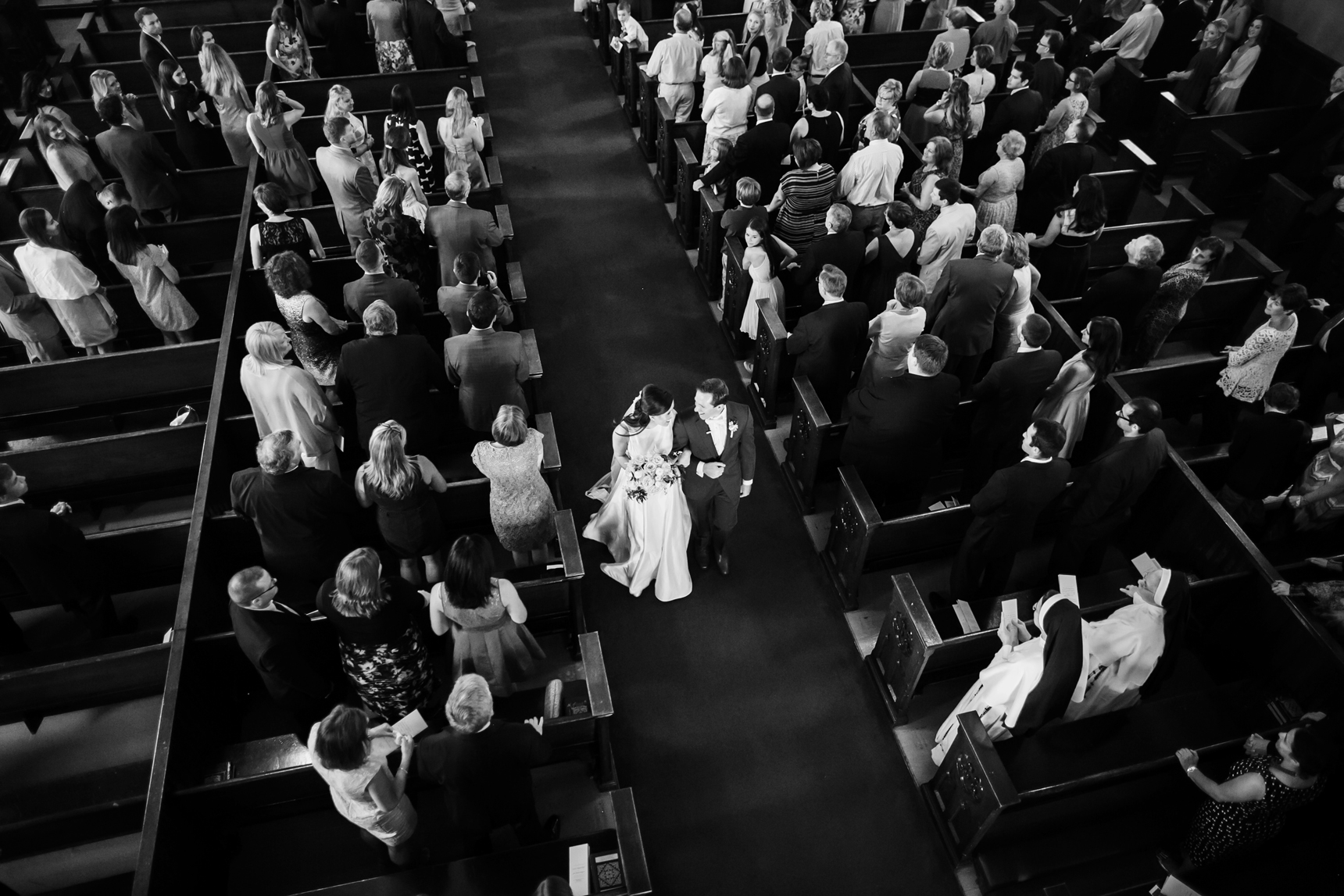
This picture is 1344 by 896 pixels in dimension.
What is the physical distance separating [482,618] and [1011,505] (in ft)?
9.15

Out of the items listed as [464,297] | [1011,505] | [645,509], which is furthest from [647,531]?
[1011,505]

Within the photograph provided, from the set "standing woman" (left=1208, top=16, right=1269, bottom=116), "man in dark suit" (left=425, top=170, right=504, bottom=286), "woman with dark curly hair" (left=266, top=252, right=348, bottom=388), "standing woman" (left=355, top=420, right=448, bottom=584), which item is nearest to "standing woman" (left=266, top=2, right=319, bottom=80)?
"man in dark suit" (left=425, top=170, right=504, bottom=286)

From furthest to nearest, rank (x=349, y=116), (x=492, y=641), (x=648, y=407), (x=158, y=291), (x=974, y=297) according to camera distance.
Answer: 1. (x=349, y=116)
2. (x=158, y=291)
3. (x=974, y=297)
4. (x=648, y=407)
5. (x=492, y=641)

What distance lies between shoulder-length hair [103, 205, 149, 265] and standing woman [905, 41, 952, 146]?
20.5ft

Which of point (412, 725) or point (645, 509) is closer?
point (412, 725)

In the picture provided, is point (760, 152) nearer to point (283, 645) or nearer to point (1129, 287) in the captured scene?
point (1129, 287)

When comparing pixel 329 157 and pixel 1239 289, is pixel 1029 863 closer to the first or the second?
pixel 1239 289

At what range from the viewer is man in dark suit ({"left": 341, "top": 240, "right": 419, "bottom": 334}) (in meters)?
5.28

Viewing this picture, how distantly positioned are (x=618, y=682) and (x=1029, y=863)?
7.76 feet

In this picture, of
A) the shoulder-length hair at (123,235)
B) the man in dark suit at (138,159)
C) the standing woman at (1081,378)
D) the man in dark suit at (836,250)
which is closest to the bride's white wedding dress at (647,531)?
the man in dark suit at (836,250)

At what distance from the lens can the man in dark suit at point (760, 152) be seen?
6.89 meters

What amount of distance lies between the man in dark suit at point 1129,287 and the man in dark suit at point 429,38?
21.9ft

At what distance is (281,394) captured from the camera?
4871mm

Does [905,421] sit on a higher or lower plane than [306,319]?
lower
